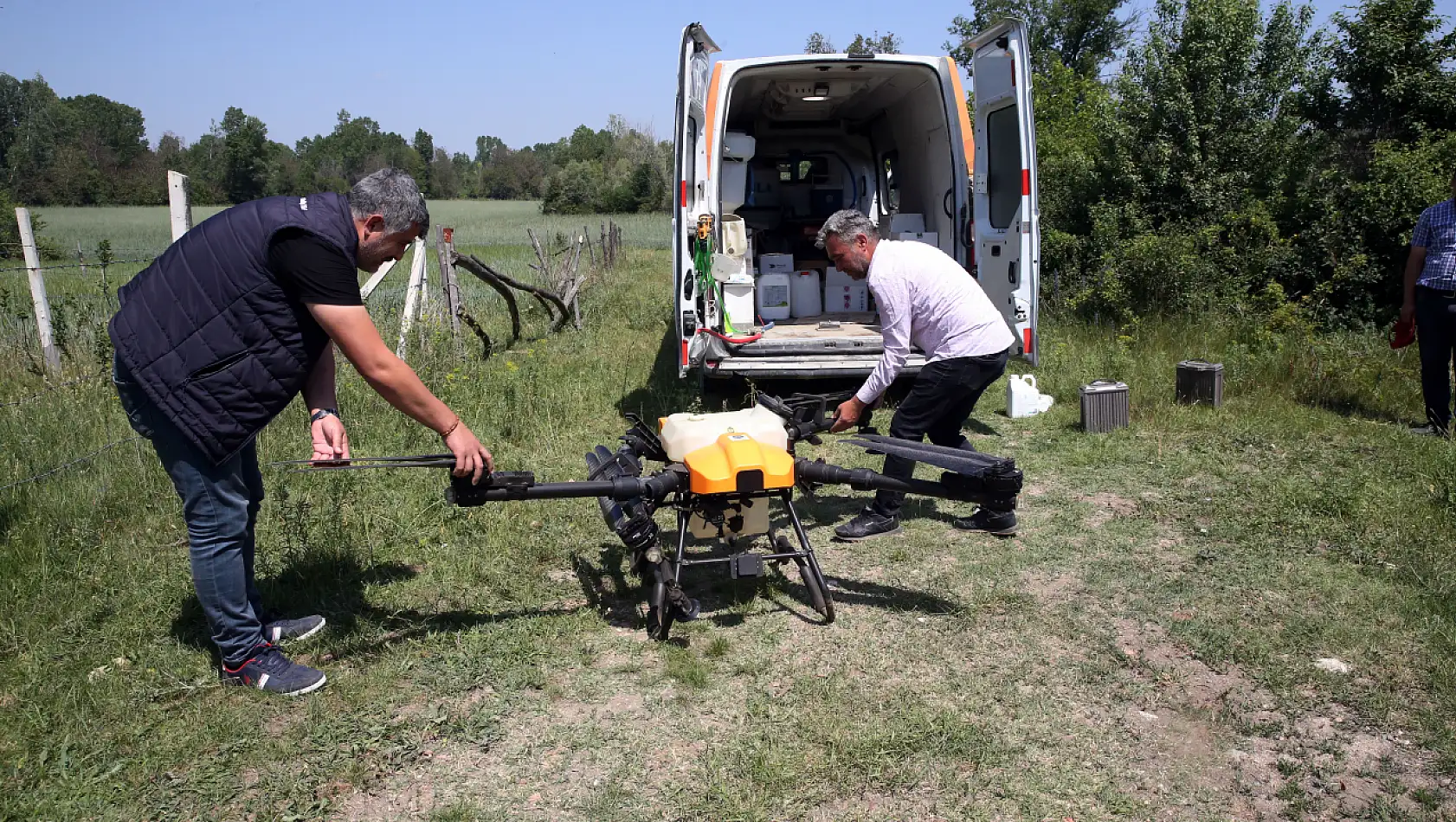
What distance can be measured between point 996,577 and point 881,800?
184 centimetres

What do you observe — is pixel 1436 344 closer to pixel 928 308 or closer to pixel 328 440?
pixel 928 308

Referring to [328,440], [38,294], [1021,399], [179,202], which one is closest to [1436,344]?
[1021,399]

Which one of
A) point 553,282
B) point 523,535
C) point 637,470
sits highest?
point 553,282

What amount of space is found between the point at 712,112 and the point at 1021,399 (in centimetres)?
322

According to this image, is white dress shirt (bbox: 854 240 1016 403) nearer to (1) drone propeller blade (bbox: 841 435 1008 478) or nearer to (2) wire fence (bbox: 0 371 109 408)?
(1) drone propeller blade (bbox: 841 435 1008 478)

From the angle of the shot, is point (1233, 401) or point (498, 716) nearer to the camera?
point (498, 716)

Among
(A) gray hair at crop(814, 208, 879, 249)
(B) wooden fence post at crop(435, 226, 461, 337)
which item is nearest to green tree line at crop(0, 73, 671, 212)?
(B) wooden fence post at crop(435, 226, 461, 337)

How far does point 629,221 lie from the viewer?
41781mm

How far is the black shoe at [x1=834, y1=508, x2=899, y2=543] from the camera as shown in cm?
492

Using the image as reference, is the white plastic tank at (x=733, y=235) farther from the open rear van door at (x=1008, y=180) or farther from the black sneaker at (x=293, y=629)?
the black sneaker at (x=293, y=629)

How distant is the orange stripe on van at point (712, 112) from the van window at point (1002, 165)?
80.1 inches

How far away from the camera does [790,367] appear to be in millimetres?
6715

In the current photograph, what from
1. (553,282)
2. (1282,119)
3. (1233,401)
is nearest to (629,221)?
(553,282)

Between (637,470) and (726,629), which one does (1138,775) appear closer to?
(726,629)
